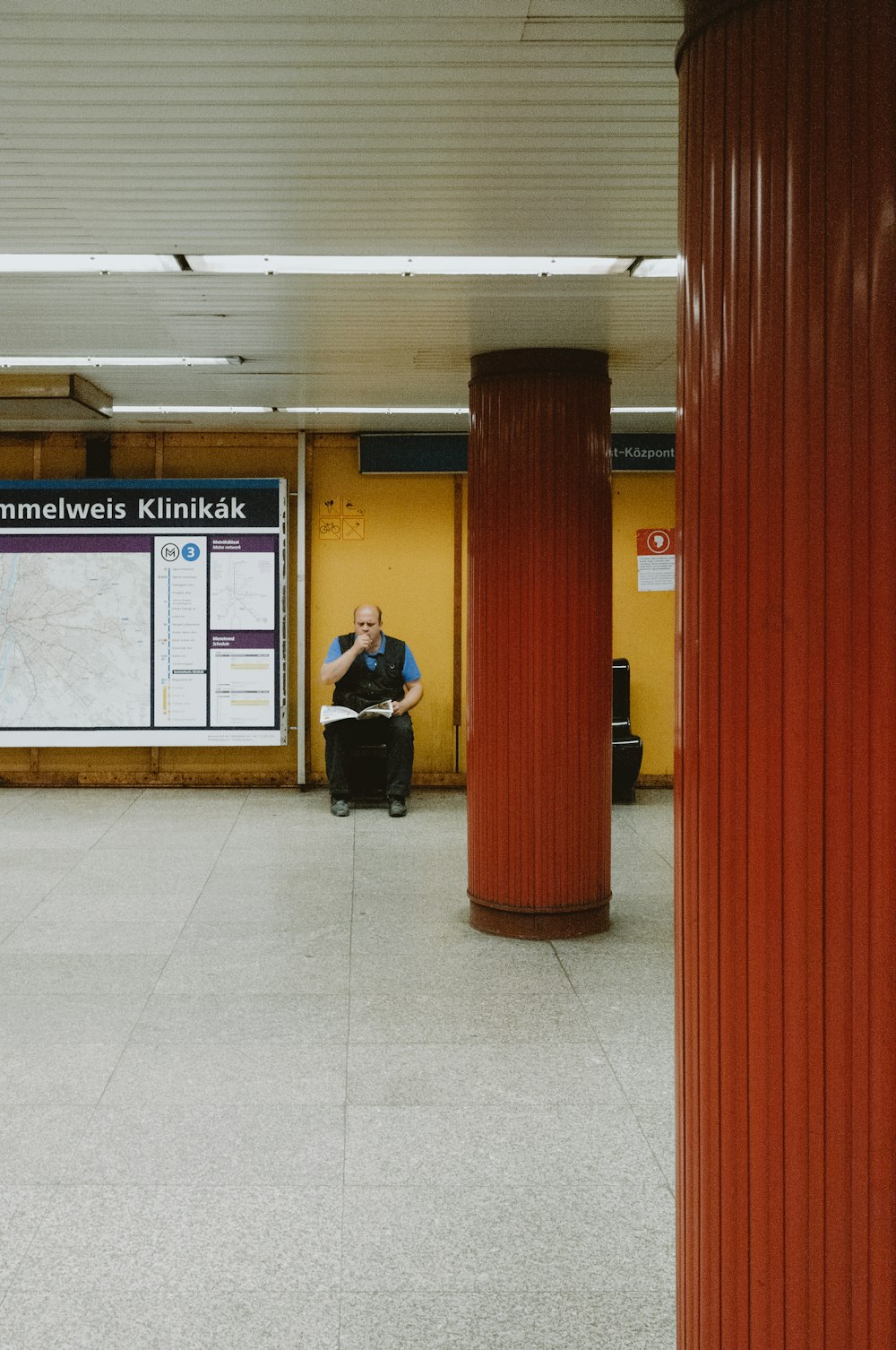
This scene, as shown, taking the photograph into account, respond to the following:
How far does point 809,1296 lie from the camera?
197 centimetres

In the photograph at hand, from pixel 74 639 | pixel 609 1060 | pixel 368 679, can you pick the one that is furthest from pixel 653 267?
pixel 74 639

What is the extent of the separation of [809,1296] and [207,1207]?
5.90ft

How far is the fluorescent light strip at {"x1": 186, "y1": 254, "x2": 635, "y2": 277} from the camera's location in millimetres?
4602

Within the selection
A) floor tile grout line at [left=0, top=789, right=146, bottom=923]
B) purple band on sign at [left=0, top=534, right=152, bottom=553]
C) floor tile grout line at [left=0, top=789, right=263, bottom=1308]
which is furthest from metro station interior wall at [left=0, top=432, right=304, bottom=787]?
floor tile grout line at [left=0, top=789, right=263, bottom=1308]

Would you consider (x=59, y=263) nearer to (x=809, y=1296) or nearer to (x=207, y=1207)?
(x=207, y=1207)

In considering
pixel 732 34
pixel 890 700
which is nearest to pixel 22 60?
pixel 732 34

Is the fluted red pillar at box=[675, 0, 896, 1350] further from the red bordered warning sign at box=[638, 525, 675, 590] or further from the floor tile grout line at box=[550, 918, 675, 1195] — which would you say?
the red bordered warning sign at box=[638, 525, 675, 590]

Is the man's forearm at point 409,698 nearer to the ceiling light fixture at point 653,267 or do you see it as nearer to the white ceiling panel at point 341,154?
the white ceiling panel at point 341,154

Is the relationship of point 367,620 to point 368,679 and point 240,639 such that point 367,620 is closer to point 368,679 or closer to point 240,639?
point 368,679

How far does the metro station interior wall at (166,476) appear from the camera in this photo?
1024 cm

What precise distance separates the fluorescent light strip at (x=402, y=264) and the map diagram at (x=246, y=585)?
217 inches

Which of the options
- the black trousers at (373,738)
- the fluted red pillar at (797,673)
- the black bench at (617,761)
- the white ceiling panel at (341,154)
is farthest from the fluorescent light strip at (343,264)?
the black bench at (617,761)

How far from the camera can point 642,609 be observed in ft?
34.0

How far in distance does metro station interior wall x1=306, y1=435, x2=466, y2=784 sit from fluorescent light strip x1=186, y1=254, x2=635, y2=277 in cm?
544
